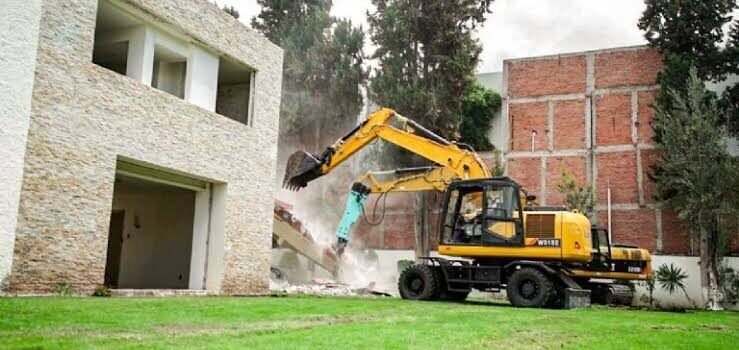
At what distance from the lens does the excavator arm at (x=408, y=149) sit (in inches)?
656

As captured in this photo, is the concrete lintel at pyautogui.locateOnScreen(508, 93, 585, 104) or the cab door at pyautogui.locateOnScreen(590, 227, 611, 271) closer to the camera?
the cab door at pyautogui.locateOnScreen(590, 227, 611, 271)

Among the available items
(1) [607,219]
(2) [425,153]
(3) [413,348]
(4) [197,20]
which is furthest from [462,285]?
(1) [607,219]

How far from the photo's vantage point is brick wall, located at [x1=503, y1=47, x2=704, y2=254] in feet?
91.9

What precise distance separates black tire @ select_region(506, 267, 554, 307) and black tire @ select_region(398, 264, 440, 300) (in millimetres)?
1742

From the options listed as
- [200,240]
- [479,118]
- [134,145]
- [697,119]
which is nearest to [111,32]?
[134,145]

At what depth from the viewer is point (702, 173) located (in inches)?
904

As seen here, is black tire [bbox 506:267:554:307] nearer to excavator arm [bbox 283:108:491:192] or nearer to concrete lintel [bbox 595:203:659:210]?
excavator arm [bbox 283:108:491:192]

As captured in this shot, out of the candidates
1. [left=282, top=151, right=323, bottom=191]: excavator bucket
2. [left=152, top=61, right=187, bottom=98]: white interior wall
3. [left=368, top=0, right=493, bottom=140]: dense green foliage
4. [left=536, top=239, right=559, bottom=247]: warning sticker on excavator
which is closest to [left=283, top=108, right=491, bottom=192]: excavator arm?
[left=282, top=151, right=323, bottom=191]: excavator bucket

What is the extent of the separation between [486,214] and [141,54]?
7666 mm

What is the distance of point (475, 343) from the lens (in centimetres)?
679

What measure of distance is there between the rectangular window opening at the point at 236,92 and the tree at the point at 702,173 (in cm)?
1455

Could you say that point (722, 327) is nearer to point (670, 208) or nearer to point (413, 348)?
point (413, 348)

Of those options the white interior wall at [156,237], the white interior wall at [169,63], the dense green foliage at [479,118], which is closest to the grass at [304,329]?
the white interior wall at [169,63]

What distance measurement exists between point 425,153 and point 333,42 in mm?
14351
